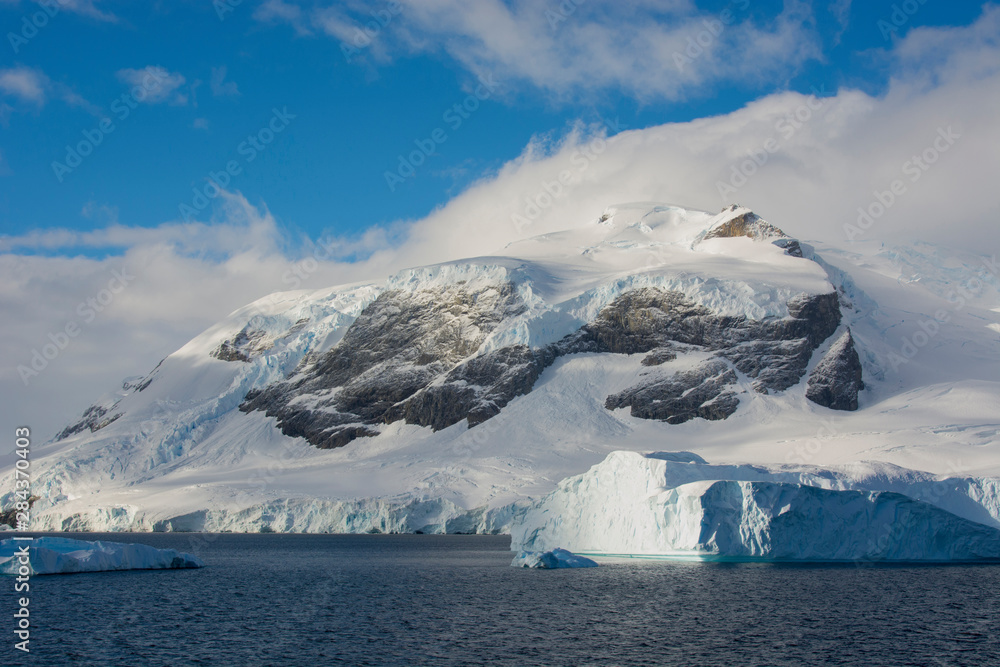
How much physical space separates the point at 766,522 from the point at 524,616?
22.2 meters

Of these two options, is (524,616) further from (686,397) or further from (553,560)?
(686,397)

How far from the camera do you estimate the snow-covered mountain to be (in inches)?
4710

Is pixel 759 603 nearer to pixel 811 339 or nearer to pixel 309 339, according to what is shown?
pixel 811 339

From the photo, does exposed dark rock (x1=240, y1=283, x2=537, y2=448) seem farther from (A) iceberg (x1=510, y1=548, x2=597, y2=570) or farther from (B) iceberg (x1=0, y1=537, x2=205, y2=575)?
(B) iceberg (x1=0, y1=537, x2=205, y2=575)

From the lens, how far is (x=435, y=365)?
6668 inches

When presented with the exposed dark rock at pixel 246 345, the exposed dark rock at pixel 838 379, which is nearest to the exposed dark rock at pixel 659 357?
the exposed dark rock at pixel 838 379

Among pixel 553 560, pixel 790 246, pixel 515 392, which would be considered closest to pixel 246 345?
pixel 515 392

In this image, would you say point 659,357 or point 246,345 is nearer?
point 659,357

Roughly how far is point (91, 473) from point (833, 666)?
140878mm

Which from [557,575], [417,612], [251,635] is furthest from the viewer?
[557,575]

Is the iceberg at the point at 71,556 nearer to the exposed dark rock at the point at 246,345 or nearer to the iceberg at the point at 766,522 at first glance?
the iceberg at the point at 766,522

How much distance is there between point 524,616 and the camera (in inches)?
1641

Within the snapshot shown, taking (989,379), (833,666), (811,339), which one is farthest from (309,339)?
(833,666)

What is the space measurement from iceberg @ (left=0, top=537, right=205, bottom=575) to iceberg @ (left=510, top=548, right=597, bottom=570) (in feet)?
89.5
